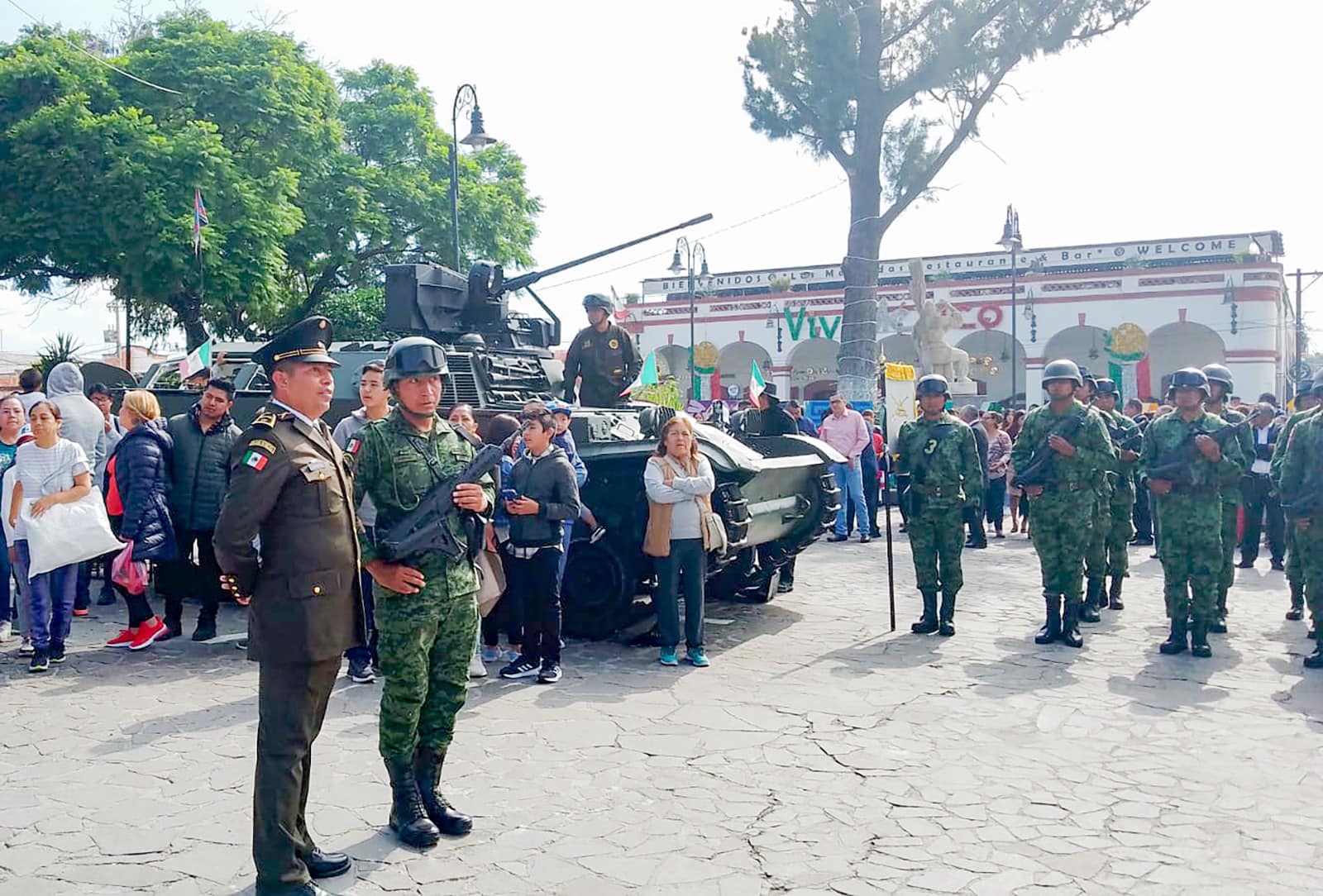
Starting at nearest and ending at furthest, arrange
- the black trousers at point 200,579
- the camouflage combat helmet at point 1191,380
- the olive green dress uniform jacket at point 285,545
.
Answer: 1. the olive green dress uniform jacket at point 285,545
2. the camouflage combat helmet at point 1191,380
3. the black trousers at point 200,579

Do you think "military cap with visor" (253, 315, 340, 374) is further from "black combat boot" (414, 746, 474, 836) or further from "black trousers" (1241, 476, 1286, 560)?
"black trousers" (1241, 476, 1286, 560)

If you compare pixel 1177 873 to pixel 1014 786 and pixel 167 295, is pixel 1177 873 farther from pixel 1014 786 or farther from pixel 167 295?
pixel 167 295

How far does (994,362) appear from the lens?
119 ft

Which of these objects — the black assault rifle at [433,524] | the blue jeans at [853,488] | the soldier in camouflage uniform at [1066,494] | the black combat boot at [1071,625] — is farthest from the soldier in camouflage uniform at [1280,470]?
the black assault rifle at [433,524]

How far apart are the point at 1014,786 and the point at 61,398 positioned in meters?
7.40

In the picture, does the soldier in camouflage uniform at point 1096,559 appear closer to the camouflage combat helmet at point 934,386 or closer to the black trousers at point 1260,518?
the camouflage combat helmet at point 934,386

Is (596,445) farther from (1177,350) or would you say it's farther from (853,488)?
(1177,350)

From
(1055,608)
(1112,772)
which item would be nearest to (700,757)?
(1112,772)

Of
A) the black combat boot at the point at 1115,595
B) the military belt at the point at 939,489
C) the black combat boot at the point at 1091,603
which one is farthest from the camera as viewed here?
the black combat boot at the point at 1115,595

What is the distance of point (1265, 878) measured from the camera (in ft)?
12.2

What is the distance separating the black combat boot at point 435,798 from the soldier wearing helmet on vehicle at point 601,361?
5345 mm

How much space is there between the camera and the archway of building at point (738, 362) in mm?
38406

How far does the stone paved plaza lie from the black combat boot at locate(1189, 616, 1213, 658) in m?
0.16

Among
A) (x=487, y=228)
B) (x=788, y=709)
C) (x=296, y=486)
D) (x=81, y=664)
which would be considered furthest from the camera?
(x=487, y=228)
